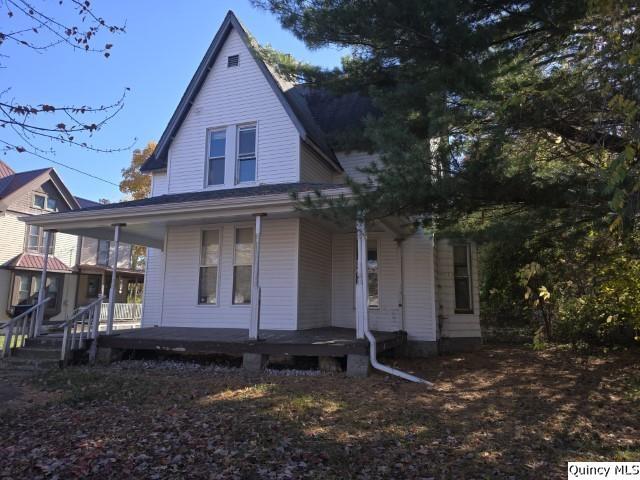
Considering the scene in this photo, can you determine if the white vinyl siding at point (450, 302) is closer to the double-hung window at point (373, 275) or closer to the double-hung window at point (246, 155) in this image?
the double-hung window at point (373, 275)

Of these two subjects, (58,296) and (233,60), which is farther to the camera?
(58,296)

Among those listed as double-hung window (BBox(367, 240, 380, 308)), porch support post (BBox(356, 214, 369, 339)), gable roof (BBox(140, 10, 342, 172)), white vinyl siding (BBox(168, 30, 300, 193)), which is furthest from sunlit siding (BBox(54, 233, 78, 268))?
porch support post (BBox(356, 214, 369, 339))

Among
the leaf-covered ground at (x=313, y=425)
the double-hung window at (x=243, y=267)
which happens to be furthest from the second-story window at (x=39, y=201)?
the leaf-covered ground at (x=313, y=425)

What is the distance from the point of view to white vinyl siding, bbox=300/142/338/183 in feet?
36.9

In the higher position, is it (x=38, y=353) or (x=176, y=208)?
(x=176, y=208)

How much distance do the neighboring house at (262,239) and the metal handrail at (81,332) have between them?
1957 mm

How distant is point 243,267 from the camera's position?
11.0 meters

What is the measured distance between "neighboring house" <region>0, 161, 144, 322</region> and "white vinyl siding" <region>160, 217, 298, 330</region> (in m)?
10.6

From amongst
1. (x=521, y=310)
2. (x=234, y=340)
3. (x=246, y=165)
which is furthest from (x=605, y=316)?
(x=246, y=165)

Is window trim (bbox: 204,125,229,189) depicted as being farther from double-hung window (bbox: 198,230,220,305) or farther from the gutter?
the gutter

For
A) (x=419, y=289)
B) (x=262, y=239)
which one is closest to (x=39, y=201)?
(x=262, y=239)

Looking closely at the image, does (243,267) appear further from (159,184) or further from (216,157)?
(159,184)

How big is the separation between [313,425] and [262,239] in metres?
6.01

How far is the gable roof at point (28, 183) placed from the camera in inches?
894
